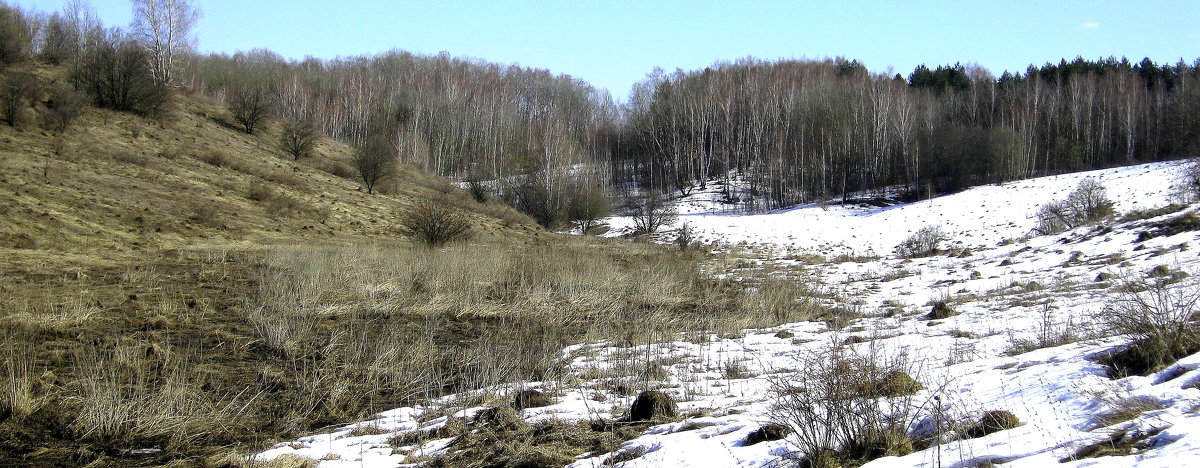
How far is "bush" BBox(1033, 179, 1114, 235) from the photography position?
842 inches

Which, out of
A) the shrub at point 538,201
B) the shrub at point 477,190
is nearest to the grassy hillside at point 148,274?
the shrub at point 538,201

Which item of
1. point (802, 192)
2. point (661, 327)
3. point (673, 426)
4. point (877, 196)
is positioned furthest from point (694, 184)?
point (673, 426)

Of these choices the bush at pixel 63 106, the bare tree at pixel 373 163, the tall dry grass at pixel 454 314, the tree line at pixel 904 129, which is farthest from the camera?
the tree line at pixel 904 129

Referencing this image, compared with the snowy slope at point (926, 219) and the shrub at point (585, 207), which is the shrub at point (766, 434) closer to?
the snowy slope at point (926, 219)

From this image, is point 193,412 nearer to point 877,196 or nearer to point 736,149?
point 877,196

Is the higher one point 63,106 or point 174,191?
point 63,106

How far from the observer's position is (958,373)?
19.0 ft

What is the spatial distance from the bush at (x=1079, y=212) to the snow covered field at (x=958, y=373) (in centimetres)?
383

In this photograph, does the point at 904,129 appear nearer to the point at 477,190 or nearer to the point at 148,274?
the point at 477,190

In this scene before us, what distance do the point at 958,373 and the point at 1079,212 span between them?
67.1 ft

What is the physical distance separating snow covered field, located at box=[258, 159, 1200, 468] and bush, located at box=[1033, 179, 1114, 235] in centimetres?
383

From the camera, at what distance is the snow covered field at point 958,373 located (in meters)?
3.68

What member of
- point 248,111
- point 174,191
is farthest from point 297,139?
point 174,191

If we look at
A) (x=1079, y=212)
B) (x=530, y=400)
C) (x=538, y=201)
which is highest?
(x=538, y=201)
